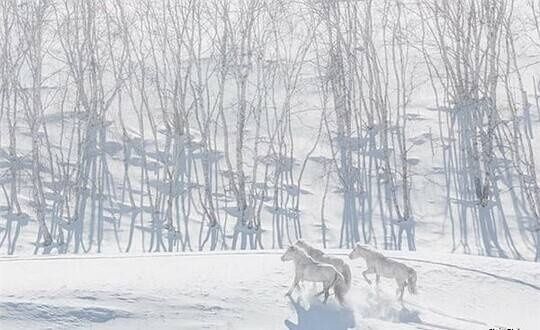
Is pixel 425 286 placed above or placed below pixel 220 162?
below

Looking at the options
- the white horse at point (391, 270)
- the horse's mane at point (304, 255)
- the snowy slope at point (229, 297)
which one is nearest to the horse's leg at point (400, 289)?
the white horse at point (391, 270)

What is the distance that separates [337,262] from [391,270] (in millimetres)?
735

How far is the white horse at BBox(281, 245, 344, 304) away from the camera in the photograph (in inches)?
343

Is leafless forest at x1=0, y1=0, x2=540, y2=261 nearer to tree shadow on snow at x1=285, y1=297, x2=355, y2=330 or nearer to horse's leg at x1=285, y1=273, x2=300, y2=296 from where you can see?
horse's leg at x1=285, y1=273, x2=300, y2=296

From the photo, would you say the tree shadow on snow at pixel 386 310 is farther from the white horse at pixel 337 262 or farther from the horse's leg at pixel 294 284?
the horse's leg at pixel 294 284

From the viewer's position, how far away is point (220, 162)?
63.3 feet

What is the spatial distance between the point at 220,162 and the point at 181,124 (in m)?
1.52

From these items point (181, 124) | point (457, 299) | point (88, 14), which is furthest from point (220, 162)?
point (457, 299)

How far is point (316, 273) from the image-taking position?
8.75 m

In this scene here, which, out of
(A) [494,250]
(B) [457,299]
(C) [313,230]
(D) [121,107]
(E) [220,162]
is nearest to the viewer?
(B) [457,299]

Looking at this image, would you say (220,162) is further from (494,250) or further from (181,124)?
(494,250)

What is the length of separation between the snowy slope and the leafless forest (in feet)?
17.9

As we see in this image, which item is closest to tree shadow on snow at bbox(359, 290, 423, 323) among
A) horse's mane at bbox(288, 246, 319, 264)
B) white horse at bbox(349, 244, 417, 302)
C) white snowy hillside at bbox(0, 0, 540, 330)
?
white horse at bbox(349, 244, 417, 302)

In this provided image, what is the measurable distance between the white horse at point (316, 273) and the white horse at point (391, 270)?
2.98 feet
